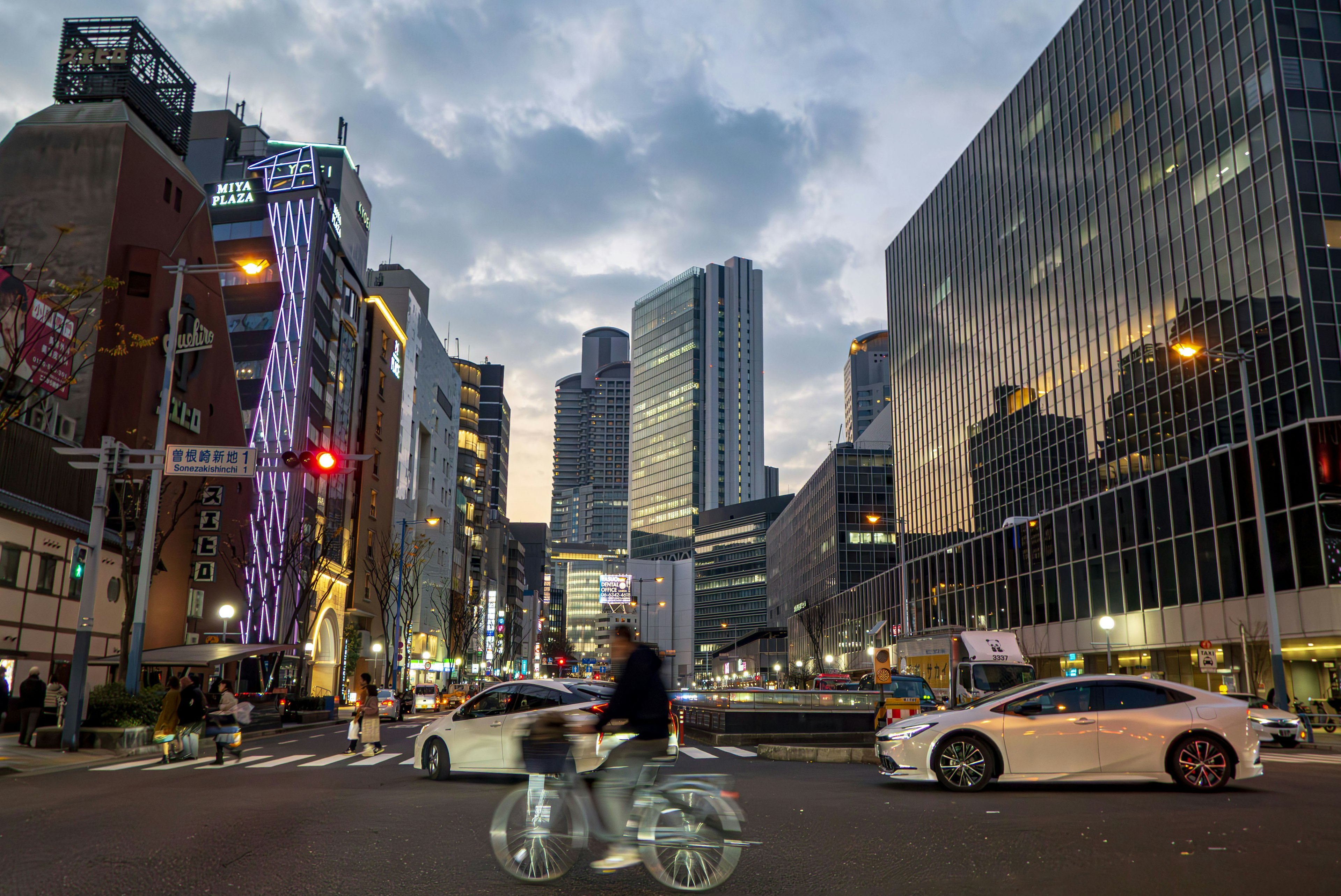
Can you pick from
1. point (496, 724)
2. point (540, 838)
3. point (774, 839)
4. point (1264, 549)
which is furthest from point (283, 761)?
point (1264, 549)

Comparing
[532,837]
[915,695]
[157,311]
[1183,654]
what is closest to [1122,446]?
[1183,654]

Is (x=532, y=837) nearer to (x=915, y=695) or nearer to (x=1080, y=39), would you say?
(x=915, y=695)

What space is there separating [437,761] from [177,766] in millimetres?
6822

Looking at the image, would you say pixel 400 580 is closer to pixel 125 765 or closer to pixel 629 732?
pixel 125 765

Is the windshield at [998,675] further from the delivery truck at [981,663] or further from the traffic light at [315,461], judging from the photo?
the traffic light at [315,461]

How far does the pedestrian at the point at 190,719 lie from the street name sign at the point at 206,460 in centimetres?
457

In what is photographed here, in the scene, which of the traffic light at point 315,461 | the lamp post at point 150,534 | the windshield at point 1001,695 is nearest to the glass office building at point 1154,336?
the windshield at point 1001,695

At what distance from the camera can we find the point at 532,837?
23.4 ft

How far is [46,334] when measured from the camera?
2972 cm

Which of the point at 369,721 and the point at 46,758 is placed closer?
the point at 46,758

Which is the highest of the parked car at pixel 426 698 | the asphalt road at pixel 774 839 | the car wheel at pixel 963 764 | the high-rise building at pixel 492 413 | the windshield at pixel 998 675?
the high-rise building at pixel 492 413

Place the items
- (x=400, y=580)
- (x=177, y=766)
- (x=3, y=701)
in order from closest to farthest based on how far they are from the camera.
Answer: (x=177, y=766), (x=3, y=701), (x=400, y=580)

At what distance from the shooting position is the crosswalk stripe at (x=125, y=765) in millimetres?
18250

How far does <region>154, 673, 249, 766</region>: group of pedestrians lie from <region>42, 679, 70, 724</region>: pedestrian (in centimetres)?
1241
